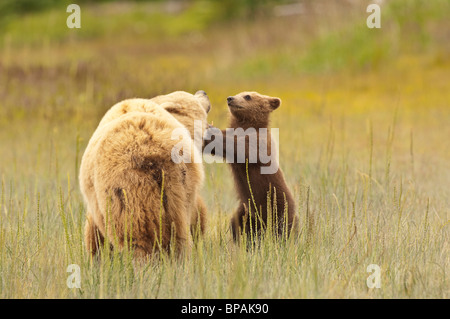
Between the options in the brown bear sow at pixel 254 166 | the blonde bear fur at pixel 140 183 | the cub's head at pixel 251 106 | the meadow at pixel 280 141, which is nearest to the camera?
the blonde bear fur at pixel 140 183

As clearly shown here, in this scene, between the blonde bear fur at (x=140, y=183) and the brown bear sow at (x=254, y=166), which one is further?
the brown bear sow at (x=254, y=166)

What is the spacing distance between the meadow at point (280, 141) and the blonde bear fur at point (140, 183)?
0.18 metres

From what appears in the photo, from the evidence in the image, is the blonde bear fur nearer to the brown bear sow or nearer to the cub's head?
the brown bear sow

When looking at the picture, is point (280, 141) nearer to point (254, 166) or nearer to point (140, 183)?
point (254, 166)

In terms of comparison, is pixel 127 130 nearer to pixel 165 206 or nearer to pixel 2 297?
pixel 165 206

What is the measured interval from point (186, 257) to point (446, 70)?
1171 cm

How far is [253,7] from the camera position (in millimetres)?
27641

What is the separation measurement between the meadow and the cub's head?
2.46 feet

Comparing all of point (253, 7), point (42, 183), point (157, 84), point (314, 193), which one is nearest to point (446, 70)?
point (157, 84)

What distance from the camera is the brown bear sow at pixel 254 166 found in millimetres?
4961

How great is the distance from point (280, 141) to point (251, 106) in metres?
4.25

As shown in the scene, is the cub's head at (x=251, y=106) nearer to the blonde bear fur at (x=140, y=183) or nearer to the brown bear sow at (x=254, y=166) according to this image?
the brown bear sow at (x=254, y=166)

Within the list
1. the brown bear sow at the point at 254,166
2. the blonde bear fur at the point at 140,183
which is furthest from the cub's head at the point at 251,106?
the blonde bear fur at the point at 140,183

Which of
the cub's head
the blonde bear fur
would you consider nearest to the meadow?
the blonde bear fur
